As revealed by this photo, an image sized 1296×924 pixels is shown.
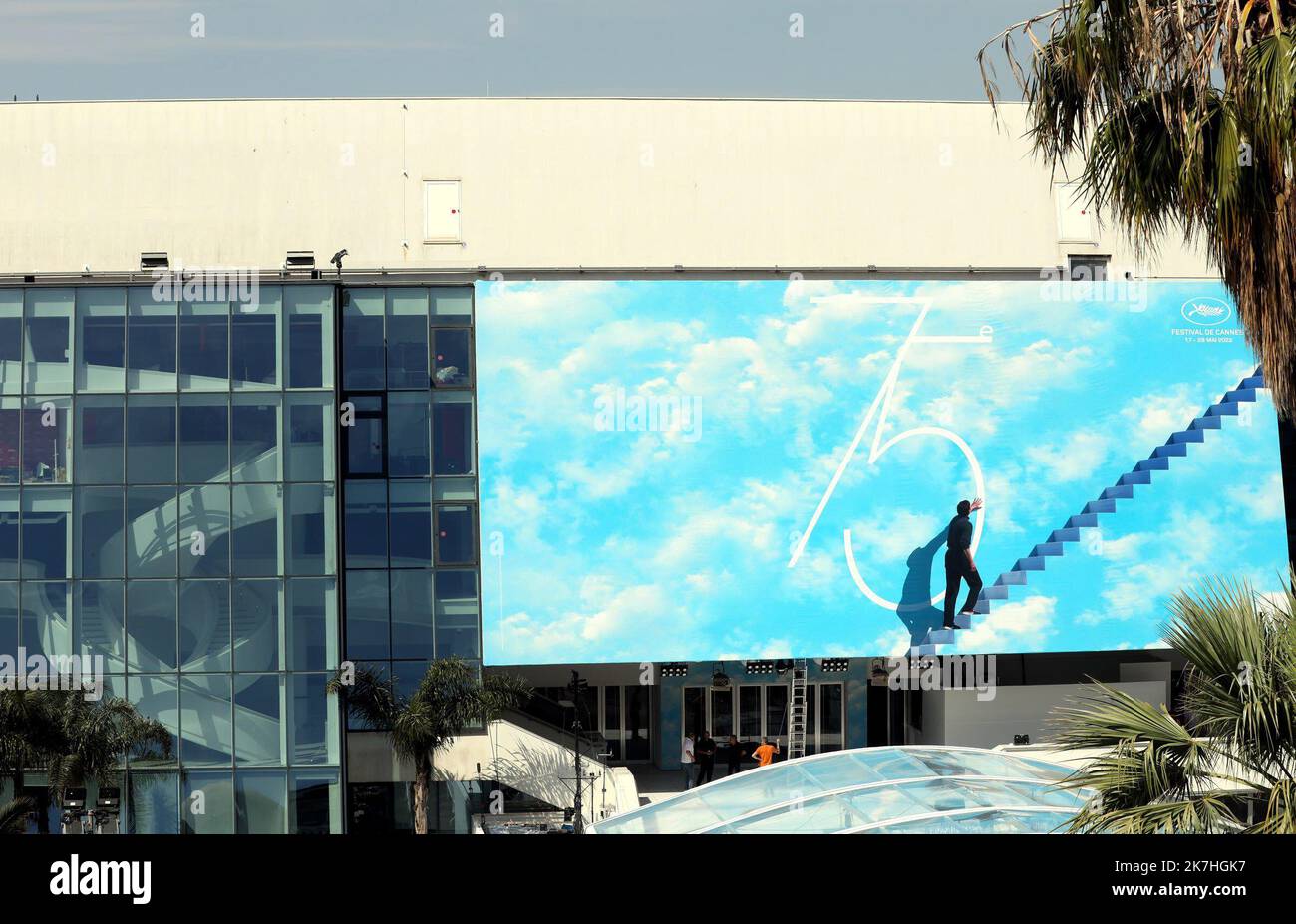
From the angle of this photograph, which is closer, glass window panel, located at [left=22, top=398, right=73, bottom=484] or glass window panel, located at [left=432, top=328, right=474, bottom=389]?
glass window panel, located at [left=22, top=398, right=73, bottom=484]

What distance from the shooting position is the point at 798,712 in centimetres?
4097

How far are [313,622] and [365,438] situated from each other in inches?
198

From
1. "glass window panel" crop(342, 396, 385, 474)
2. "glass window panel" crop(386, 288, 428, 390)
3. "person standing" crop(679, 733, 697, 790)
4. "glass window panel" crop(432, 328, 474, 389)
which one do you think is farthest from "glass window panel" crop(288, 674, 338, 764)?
"person standing" crop(679, 733, 697, 790)

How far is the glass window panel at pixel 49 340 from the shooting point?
34.1 metres

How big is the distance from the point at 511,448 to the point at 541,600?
3863mm

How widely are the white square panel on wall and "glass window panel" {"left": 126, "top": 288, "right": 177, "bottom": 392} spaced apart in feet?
26.2

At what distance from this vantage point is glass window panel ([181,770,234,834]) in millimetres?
32656

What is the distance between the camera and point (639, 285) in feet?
125

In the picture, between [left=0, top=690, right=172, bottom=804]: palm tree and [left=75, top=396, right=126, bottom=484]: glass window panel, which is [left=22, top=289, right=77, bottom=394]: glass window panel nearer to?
[left=75, top=396, right=126, bottom=484]: glass window panel

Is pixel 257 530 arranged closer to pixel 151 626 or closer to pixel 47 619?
pixel 151 626

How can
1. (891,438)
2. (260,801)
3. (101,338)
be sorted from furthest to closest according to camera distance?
(891,438) → (101,338) → (260,801)

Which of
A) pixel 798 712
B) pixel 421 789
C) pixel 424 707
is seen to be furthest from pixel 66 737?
pixel 798 712
